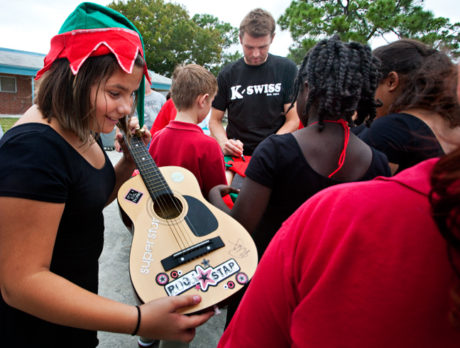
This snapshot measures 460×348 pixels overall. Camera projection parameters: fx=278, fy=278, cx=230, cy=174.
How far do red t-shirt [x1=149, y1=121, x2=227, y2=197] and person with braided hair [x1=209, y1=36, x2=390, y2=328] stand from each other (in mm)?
817

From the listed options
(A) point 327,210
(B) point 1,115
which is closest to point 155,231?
(A) point 327,210

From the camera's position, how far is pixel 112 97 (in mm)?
1112

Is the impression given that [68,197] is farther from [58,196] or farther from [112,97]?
[112,97]

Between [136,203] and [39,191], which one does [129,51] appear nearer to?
[39,191]

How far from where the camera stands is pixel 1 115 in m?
18.1

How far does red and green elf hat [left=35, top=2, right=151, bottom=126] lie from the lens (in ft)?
3.33

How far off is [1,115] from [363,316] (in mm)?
23502

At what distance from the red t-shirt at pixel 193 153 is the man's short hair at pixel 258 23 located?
4.18ft

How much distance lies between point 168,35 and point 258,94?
93.6 ft

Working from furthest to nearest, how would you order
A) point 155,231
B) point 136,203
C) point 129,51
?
1. point 136,203
2. point 155,231
3. point 129,51

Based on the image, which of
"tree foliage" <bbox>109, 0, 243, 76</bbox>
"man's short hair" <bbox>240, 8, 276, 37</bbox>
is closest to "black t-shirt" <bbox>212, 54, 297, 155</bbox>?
"man's short hair" <bbox>240, 8, 276, 37</bbox>

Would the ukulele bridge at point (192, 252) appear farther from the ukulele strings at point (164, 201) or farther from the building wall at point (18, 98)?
the building wall at point (18, 98)

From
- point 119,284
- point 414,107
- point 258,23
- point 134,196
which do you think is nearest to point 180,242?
point 134,196

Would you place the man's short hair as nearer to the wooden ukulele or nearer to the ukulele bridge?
the wooden ukulele
